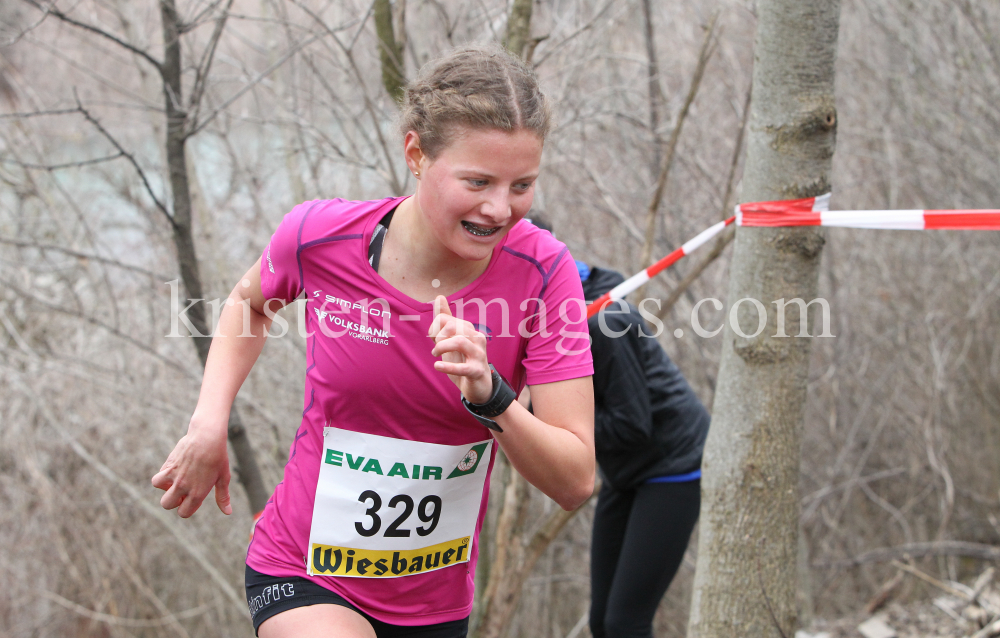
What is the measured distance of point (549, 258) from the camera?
6.05 ft

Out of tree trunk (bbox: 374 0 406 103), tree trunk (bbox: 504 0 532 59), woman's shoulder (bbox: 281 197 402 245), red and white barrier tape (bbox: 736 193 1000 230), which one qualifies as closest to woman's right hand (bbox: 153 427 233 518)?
woman's shoulder (bbox: 281 197 402 245)

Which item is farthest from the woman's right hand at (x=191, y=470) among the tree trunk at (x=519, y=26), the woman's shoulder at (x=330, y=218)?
the tree trunk at (x=519, y=26)

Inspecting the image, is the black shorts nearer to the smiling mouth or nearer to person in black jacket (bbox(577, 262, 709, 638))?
the smiling mouth

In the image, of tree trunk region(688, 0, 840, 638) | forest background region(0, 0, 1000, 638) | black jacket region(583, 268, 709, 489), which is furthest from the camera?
forest background region(0, 0, 1000, 638)

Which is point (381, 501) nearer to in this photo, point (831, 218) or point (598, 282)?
point (598, 282)

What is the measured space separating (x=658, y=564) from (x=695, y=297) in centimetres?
419

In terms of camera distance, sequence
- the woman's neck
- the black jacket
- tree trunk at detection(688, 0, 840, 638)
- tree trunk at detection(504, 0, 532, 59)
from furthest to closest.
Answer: tree trunk at detection(504, 0, 532, 59) → the black jacket → tree trunk at detection(688, 0, 840, 638) → the woman's neck

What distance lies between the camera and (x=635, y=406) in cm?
291

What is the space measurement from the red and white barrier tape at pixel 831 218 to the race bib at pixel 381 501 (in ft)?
3.69

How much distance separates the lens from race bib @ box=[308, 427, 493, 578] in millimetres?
1878

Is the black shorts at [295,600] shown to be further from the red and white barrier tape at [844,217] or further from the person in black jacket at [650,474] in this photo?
the red and white barrier tape at [844,217]

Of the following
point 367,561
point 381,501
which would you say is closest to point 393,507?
point 381,501

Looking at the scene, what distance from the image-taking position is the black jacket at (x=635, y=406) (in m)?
2.87

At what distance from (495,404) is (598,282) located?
1.63m
